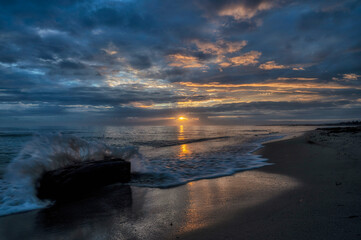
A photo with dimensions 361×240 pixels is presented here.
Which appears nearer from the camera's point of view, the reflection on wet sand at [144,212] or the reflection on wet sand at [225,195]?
the reflection on wet sand at [144,212]

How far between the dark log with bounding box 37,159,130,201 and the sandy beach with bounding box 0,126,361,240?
65 centimetres

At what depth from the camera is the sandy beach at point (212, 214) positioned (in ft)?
9.02

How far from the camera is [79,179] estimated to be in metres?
5.46

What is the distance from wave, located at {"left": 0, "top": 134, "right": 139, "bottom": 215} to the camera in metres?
4.58

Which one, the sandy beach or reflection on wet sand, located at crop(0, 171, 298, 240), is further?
reflection on wet sand, located at crop(0, 171, 298, 240)

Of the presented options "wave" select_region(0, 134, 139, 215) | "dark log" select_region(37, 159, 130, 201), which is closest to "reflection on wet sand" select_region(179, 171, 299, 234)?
"dark log" select_region(37, 159, 130, 201)

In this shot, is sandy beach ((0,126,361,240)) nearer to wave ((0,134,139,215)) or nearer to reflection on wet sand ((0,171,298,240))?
reflection on wet sand ((0,171,298,240))

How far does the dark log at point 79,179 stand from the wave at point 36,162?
289 mm

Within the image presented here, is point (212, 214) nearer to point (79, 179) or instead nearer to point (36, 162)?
point (79, 179)

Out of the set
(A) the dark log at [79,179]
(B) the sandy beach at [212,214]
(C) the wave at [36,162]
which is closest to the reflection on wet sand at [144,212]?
(B) the sandy beach at [212,214]

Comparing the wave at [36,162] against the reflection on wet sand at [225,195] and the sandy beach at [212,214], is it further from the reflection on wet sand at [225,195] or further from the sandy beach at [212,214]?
the reflection on wet sand at [225,195]

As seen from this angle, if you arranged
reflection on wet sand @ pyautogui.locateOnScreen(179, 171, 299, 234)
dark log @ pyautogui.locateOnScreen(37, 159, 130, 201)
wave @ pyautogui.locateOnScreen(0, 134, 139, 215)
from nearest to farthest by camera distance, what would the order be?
1. reflection on wet sand @ pyautogui.locateOnScreen(179, 171, 299, 234)
2. wave @ pyautogui.locateOnScreen(0, 134, 139, 215)
3. dark log @ pyautogui.locateOnScreen(37, 159, 130, 201)

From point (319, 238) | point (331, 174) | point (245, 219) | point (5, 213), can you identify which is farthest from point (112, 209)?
point (331, 174)

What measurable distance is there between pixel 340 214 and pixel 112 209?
3.87m
